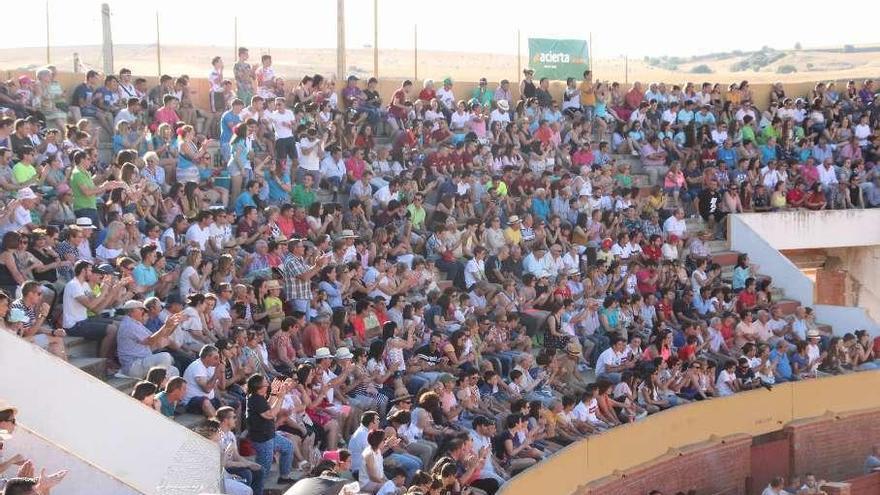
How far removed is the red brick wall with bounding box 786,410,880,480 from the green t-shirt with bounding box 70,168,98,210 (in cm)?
1049

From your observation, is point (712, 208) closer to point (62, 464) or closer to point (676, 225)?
point (676, 225)

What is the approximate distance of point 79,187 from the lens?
15141 millimetres

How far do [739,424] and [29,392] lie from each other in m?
11.4

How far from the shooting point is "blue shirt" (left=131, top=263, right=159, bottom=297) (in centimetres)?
1418

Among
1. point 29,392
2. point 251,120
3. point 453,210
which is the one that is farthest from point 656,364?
point 29,392

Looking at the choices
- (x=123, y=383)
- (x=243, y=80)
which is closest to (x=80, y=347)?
(x=123, y=383)

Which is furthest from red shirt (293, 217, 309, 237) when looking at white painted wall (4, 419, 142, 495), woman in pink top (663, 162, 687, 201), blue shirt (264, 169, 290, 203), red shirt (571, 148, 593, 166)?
woman in pink top (663, 162, 687, 201)

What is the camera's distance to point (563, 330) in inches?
740

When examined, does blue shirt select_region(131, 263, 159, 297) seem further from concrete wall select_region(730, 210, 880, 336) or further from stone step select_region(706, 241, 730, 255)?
concrete wall select_region(730, 210, 880, 336)

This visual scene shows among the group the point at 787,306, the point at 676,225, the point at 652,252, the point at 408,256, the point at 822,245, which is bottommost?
the point at 787,306

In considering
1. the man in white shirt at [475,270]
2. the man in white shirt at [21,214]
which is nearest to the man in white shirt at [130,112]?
the man in white shirt at [21,214]

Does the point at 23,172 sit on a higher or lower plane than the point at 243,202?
higher

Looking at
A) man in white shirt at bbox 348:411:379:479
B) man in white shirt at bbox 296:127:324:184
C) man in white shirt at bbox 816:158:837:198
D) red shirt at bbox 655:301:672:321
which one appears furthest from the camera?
man in white shirt at bbox 816:158:837:198

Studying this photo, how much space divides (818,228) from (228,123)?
1278 cm
